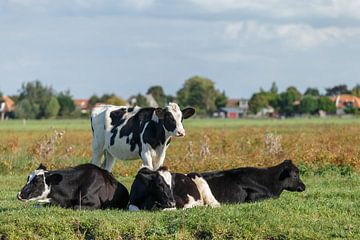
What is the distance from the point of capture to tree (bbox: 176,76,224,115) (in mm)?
158875

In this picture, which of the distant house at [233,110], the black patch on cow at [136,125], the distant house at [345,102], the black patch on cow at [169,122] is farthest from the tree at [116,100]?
the black patch on cow at [169,122]

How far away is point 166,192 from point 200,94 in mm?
147324

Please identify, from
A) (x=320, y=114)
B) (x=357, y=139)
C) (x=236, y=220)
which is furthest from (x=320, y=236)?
(x=320, y=114)

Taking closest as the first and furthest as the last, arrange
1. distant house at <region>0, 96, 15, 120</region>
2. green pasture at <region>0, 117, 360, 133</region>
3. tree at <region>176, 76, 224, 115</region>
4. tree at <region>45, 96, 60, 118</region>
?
green pasture at <region>0, 117, 360, 133</region>, tree at <region>45, 96, 60, 118</region>, distant house at <region>0, 96, 15, 120</region>, tree at <region>176, 76, 224, 115</region>

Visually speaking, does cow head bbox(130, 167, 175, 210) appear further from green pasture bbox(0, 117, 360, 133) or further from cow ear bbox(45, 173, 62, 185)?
green pasture bbox(0, 117, 360, 133)

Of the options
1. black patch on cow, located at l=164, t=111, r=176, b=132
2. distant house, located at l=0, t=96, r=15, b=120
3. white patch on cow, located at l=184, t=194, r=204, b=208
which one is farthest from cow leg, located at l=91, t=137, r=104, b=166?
distant house, located at l=0, t=96, r=15, b=120

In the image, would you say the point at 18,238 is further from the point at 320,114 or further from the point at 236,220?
the point at 320,114

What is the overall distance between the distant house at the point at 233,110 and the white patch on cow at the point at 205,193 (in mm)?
150658

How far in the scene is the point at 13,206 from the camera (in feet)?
43.0

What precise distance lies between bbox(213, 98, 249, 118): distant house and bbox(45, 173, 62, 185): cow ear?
15143cm

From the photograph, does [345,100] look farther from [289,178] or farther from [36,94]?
[289,178]

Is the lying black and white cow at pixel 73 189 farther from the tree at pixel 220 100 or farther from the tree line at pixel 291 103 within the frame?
the tree at pixel 220 100

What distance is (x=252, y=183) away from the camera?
1372cm

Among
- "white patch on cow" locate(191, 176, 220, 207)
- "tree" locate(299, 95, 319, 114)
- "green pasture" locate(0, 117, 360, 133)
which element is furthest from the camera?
"tree" locate(299, 95, 319, 114)
